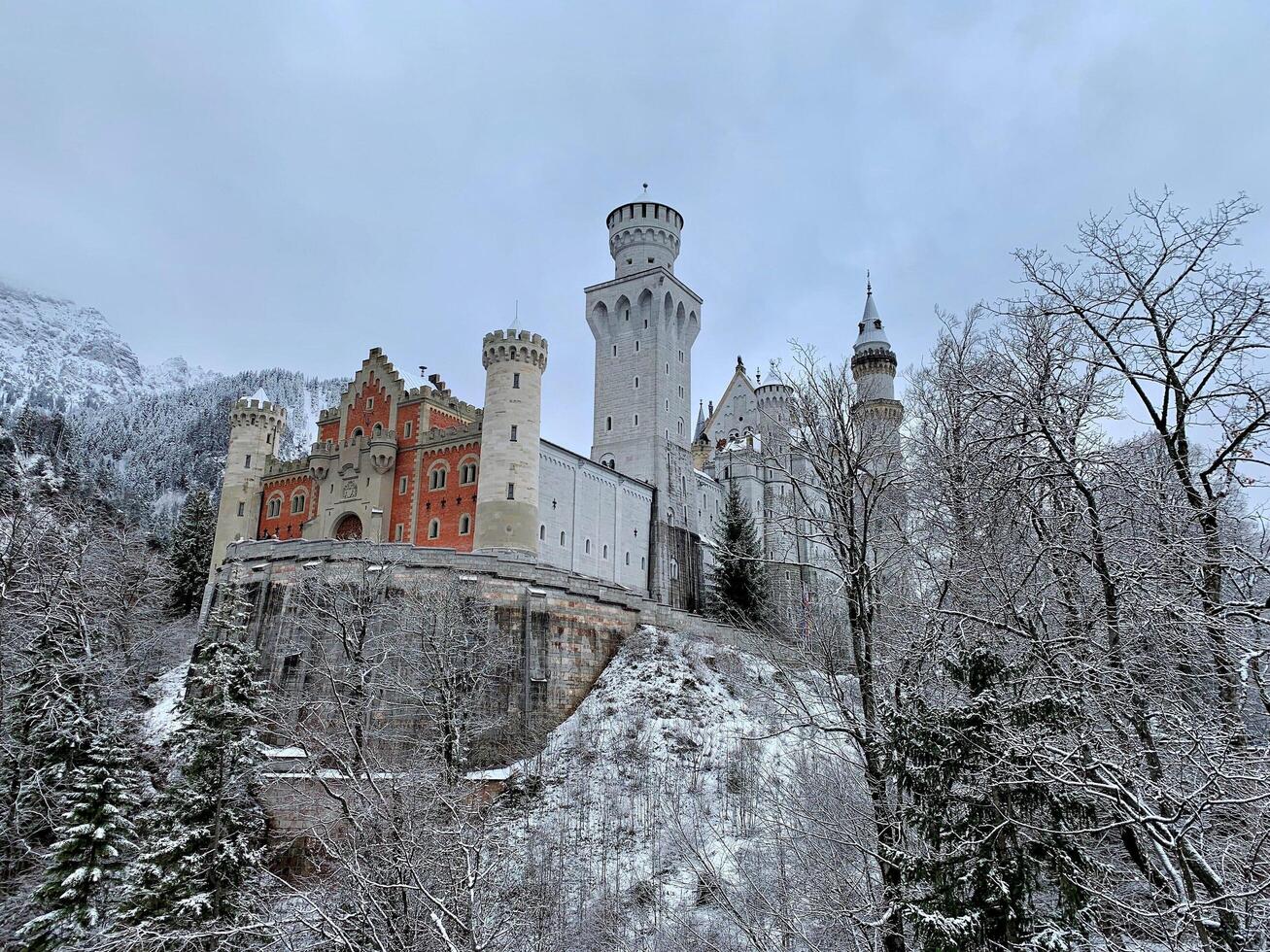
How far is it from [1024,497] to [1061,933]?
4306mm

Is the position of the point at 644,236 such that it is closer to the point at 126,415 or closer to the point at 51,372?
the point at 126,415

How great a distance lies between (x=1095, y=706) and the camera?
8.32 metres

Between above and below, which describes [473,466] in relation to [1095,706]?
above

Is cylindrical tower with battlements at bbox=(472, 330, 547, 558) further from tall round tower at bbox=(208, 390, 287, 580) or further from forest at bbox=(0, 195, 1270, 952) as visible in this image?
tall round tower at bbox=(208, 390, 287, 580)

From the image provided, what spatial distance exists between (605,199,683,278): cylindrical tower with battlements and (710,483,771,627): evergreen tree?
622 inches

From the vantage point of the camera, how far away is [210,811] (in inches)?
755

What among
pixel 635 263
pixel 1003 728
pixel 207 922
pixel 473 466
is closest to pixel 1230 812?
pixel 1003 728

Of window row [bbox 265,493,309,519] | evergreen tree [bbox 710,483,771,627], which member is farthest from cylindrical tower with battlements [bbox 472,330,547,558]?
window row [bbox 265,493,309,519]

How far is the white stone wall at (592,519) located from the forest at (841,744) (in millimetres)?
10783

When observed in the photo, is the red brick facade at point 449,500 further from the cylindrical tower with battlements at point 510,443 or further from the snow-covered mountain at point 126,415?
the snow-covered mountain at point 126,415

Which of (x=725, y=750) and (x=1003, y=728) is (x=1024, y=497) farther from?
(x=725, y=750)

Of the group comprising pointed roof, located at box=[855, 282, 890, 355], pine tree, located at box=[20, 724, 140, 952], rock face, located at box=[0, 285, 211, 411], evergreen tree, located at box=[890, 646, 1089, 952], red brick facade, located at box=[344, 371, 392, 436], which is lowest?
pine tree, located at box=[20, 724, 140, 952]

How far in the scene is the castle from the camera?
39.2 m

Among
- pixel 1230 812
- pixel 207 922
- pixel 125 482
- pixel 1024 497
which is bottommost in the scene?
pixel 207 922
